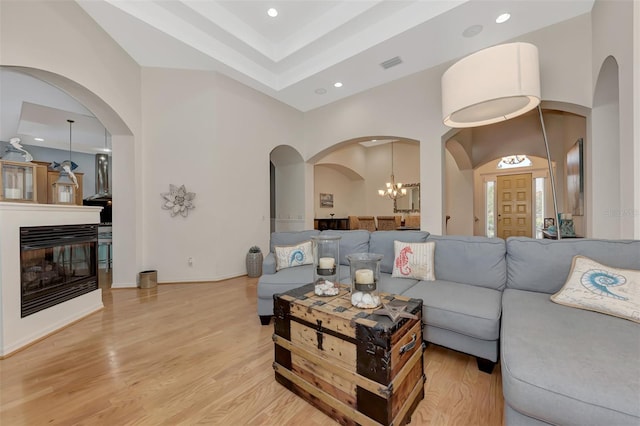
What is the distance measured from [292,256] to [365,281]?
150 centimetres

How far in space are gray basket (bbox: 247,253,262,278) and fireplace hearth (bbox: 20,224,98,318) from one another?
6.77ft

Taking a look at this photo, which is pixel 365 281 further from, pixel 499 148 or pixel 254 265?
pixel 499 148

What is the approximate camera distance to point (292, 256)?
9.62ft

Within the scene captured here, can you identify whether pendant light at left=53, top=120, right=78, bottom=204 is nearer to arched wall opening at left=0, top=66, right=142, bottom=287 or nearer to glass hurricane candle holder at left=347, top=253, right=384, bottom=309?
arched wall opening at left=0, top=66, right=142, bottom=287

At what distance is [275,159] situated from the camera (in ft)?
20.5

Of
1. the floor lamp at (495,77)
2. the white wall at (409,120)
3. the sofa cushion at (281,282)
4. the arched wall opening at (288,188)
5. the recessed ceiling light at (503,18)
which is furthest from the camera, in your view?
the arched wall opening at (288,188)

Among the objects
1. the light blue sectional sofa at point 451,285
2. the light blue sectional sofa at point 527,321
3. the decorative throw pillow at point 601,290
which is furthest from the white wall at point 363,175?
the decorative throw pillow at point 601,290

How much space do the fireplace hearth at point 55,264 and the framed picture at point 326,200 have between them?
21.1 feet

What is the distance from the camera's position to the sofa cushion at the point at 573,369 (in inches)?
36.1

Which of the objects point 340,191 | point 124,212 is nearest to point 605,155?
point 124,212

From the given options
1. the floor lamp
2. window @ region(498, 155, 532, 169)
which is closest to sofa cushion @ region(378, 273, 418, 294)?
the floor lamp

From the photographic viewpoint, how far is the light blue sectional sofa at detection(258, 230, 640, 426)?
967mm

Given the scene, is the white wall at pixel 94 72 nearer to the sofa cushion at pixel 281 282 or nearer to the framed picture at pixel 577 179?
the sofa cushion at pixel 281 282

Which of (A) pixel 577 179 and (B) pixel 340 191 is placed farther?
(B) pixel 340 191
